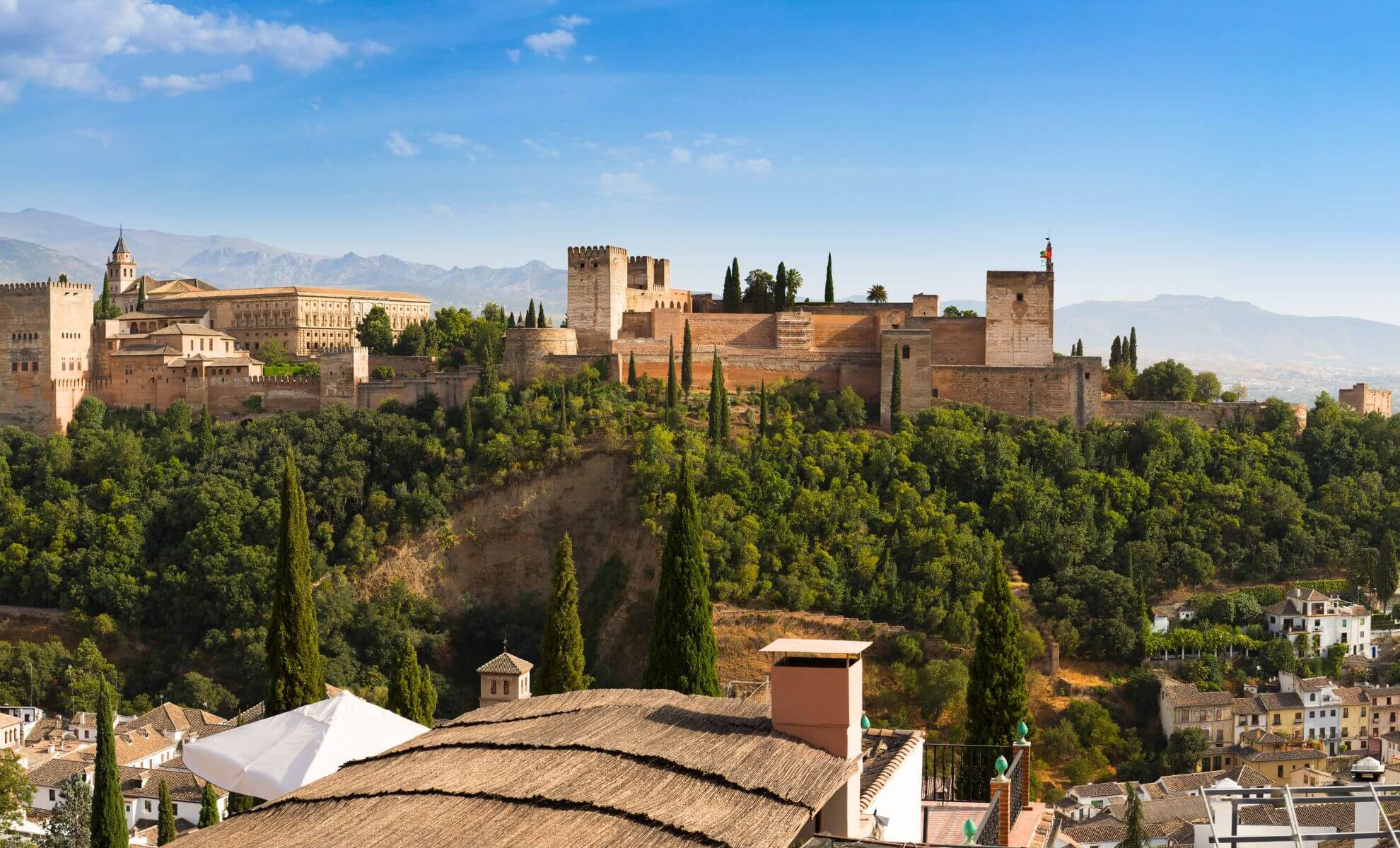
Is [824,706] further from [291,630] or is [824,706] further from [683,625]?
[291,630]

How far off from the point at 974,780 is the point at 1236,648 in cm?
2020

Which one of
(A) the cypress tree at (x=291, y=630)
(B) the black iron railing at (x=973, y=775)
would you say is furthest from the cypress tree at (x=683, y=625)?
(A) the cypress tree at (x=291, y=630)

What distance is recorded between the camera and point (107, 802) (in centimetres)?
1969

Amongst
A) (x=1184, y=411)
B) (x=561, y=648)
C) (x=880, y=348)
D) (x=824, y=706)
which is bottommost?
(x=561, y=648)

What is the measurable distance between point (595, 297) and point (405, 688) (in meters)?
21.5

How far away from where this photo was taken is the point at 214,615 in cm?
3788

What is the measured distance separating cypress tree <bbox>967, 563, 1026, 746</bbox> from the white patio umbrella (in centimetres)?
970

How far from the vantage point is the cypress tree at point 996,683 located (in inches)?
845

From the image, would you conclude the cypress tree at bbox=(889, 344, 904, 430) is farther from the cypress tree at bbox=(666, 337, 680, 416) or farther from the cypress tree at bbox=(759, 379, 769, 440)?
the cypress tree at bbox=(666, 337, 680, 416)

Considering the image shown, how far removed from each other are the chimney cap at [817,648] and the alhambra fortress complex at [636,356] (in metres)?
29.7

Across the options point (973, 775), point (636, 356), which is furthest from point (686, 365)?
point (973, 775)

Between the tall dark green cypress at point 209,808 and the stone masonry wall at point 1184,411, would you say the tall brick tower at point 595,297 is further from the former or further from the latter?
the tall dark green cypress at point 209,808


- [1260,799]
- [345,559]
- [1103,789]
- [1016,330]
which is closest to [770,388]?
[1016,330]

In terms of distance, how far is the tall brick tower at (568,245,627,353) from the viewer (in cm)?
4328
